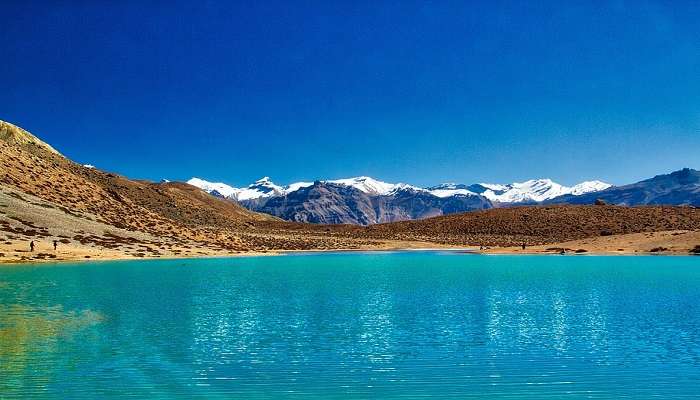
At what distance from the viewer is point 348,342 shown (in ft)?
74.9

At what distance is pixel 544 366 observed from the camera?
63.0ft

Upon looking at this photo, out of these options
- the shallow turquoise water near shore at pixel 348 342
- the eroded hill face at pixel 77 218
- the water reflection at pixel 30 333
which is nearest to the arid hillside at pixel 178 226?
the eroded hill face at pixel 77 218

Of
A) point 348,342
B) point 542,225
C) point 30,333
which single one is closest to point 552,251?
point 542,225

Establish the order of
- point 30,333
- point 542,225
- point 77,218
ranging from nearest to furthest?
1. point 30,333
2. point 77,218
3. point 542,225

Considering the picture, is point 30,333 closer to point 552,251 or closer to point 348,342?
point 348,342

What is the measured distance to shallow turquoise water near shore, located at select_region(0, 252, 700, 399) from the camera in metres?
17.0

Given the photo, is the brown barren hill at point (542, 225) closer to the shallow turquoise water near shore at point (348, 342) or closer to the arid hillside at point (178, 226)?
the arid hillside at point (178, 226)

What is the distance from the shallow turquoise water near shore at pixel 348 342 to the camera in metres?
17.0

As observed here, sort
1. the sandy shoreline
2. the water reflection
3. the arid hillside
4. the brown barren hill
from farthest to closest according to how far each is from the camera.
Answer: the brown barren hill, the arid hillside, the sandy shoreline, the water reflection

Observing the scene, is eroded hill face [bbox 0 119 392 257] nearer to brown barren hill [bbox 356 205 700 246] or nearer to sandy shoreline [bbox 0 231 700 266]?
sandy shoreline [bbox 0 231 700 266]

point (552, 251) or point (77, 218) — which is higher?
point (77, 218)

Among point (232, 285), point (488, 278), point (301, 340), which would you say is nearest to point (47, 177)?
point (232, 285)

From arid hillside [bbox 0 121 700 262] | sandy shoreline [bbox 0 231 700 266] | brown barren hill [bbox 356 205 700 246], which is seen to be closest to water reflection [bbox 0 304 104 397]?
sandy shoreline [bbox 0 231 700 266]

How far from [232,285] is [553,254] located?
7037 centimetres
